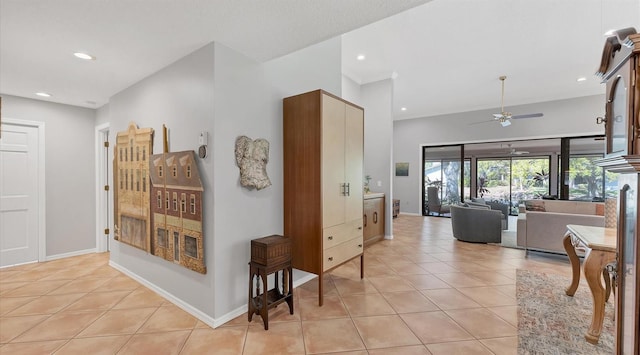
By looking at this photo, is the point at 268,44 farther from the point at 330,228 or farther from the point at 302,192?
the point at 330,228

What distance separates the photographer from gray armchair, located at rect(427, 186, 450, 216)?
27.6ft

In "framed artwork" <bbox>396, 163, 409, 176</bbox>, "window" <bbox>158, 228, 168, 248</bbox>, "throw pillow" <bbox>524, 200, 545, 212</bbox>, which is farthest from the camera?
"framed artwork" <bbox>396, 163, 409, 176</bbox>

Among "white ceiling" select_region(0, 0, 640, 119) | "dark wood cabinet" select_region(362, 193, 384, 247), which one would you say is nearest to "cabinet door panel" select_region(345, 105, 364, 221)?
"white ceiling" select_region(0, 0, 640, 119)

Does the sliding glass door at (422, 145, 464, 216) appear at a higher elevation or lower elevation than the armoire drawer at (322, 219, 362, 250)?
higher

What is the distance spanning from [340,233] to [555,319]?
82.2 inches

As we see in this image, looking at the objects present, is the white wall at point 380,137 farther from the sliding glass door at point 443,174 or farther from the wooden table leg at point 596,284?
the sliding glass door at point 443,174

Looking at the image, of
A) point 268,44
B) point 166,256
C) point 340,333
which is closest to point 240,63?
point 268,44

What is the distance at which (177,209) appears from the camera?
2688 mm

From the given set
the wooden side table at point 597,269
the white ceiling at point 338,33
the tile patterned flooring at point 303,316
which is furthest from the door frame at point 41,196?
the wooden side table at point 597,269

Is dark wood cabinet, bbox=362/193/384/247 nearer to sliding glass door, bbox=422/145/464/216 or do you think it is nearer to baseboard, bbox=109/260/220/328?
baseboard, bbox=109/260/220/328

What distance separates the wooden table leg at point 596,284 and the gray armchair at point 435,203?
6402 millimetres

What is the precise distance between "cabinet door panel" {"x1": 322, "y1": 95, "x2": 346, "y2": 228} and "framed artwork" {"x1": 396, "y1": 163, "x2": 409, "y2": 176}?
21.0 feet

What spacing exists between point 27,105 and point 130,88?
2.12 meters

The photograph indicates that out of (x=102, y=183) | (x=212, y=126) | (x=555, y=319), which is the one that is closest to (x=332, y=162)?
(x=212, y=126)
